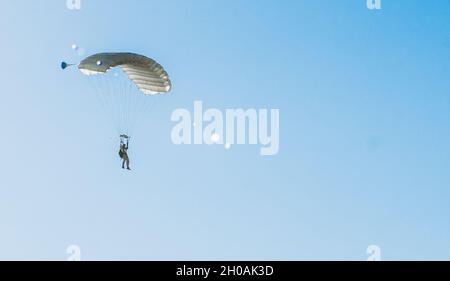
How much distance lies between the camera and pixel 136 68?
39.3 m

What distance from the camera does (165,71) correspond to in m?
39.4

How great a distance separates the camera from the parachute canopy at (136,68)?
123ft

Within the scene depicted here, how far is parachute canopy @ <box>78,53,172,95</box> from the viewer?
37.3 m

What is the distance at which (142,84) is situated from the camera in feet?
134
